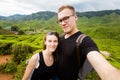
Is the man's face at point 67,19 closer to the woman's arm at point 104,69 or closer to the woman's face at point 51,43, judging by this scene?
the woman's face at point 51,43

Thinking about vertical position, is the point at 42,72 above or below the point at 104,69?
below

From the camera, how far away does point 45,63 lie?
4.33 m

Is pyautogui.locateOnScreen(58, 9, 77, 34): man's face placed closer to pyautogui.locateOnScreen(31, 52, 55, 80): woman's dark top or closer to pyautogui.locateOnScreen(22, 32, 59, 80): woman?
pyautogui.locateOnScreen(22, 32, 59, 80): woman

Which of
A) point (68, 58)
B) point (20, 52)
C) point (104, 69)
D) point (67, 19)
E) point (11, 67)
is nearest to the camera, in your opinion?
point (104, 69)

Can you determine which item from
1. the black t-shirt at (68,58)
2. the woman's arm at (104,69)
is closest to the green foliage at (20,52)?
the black t-shirt at (68,58)

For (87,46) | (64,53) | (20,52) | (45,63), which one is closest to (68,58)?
(64,53)

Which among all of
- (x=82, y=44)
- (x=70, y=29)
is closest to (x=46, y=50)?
(x=70, y=29)

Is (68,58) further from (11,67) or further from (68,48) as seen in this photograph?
(11,67)

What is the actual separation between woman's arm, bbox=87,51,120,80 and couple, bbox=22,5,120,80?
59mm

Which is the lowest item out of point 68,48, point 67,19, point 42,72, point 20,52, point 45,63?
point 20,52

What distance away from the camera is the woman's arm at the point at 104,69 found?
6.63 ft

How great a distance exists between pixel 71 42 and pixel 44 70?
826mm

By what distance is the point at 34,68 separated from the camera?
4336mm

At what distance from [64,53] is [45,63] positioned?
24.5 inches
